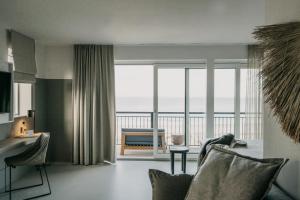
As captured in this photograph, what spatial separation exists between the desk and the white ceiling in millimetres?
1619

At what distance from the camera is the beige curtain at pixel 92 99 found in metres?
5.15

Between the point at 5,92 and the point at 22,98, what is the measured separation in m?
0.91

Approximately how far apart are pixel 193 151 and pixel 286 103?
430 cm

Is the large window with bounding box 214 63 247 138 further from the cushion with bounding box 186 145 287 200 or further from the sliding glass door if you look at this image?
the cushion with bounding box 186 145 287 200

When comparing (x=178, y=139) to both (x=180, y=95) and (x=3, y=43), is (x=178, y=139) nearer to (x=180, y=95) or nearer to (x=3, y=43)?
(x=180, y=95)

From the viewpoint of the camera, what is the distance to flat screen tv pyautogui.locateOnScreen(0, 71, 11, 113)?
3.58 m

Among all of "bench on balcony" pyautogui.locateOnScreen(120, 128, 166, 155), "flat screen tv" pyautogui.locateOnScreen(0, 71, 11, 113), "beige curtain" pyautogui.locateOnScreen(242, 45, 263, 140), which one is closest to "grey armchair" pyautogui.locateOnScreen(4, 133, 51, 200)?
"flat screen tv" pyautogui.locateOnScreen(0, 71, 11, 113)

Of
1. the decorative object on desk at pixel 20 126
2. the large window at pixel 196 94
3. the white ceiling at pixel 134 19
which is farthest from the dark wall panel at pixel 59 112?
the large window at pixel 196 94

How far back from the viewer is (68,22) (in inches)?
144

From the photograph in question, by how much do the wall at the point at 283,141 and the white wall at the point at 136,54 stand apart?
3.50 meters

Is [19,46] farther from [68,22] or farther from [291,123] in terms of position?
[291,123]

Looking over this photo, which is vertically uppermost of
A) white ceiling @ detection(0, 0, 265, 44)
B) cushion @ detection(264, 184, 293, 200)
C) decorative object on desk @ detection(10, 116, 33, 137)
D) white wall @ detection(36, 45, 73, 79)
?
white ceiling @ detection(0, 0, 265, 44)

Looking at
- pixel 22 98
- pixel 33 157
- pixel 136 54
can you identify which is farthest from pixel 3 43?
pixel 136 54

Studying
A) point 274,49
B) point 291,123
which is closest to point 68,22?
point 274,49
